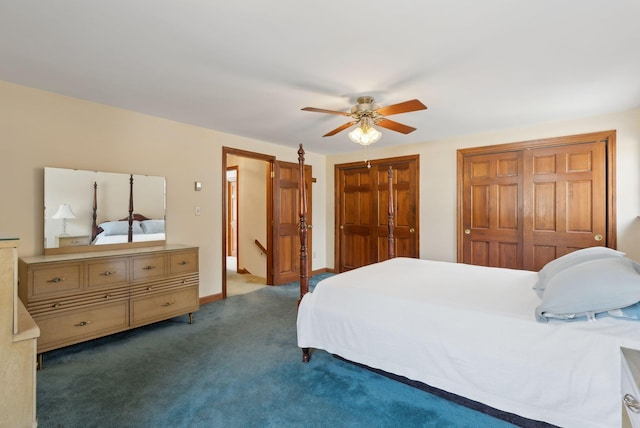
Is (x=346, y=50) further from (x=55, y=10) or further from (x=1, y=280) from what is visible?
(x=1, y=280)

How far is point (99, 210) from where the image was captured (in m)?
3.12

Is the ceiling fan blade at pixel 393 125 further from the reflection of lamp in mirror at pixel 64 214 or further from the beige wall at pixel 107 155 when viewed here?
the reflection of lamp in mirror at pixel 64 214

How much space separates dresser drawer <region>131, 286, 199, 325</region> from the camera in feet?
9.70

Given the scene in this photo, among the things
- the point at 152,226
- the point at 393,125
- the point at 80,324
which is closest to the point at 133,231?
the point at 152,226

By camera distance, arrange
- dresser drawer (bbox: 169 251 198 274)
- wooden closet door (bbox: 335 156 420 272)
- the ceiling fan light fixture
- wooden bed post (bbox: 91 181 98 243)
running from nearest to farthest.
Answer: the ceiling fan light fixture → wooden bed post (bbox: 91 181 98 243) → dresser drawer (bbox: 169 251 198 274) → wooden closet door (bbox: 335 156 420 272)

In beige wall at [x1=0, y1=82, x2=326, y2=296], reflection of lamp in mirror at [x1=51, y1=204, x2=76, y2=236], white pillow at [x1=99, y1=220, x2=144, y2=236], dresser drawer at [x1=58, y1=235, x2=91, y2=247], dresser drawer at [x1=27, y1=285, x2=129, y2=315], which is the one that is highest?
beige wall at [x1=0, y1=82, x2=326, y2=296]

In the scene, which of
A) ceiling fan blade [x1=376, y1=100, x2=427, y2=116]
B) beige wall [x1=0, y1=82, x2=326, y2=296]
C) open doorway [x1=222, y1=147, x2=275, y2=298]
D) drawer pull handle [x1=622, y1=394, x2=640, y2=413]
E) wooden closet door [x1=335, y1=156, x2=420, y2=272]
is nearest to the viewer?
drawer pull handle [x1=622, y1=394, x2=640, y2=413]

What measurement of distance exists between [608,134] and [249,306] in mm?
4608

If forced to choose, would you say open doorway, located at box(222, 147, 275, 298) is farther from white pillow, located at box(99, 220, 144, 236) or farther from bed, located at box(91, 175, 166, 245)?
white pillow, located at box(99, 220, 144, 236)

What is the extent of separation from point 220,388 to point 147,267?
1540mm

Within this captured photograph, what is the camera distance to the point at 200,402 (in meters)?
1.94

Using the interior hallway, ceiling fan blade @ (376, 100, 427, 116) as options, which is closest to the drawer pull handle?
ceiling fan blade @ (376, 100, 427, 116)

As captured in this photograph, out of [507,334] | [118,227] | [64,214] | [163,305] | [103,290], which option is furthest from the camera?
[118,227]

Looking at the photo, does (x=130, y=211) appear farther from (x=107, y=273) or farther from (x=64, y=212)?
(x=107, y=273)
